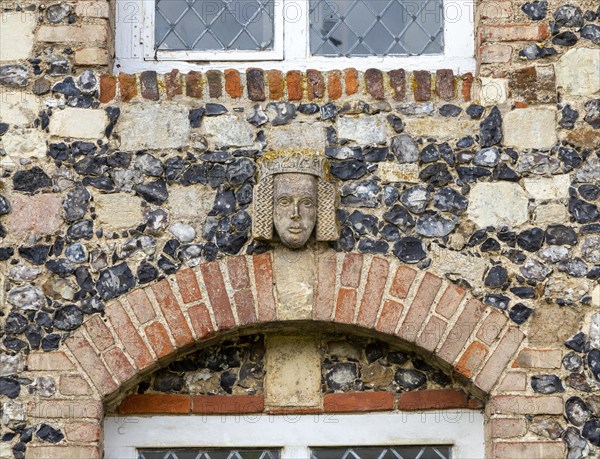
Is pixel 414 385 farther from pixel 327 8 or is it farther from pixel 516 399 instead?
pixel 327 8

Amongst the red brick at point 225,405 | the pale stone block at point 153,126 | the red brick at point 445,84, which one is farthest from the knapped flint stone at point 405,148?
the red brick at point 225,405

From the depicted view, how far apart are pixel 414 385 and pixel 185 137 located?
1.68 meters

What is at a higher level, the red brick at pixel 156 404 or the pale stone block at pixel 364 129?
the pale stone block at pixel 364 129

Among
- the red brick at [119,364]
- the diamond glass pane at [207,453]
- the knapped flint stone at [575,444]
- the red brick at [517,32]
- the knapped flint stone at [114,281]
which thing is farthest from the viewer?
the red brick at [517,32]

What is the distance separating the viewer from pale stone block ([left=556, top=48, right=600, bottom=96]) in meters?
7.13

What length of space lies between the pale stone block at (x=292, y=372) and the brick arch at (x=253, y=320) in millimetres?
239

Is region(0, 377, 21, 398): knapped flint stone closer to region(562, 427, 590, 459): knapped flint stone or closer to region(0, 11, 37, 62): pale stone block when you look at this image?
region(0, 11, 37, 62): pale stone block

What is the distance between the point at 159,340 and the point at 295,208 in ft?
3.00

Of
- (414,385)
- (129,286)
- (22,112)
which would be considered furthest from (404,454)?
(22,112)

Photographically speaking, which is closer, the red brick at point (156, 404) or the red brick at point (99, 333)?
the red brick at point (99, 333)

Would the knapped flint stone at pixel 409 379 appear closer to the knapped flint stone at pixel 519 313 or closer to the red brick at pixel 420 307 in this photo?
the red brick at pixel 420 307

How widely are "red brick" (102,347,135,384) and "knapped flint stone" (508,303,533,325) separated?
1.85 m

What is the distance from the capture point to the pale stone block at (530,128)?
23.1ft

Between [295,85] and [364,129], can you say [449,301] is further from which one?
[295,85]
